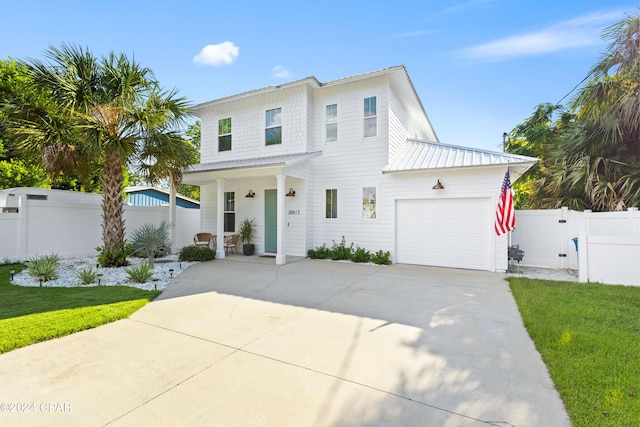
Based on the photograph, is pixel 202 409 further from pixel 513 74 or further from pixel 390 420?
pixel 513 74

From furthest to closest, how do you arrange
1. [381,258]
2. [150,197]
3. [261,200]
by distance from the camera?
1. [150,197]
2. [261,200]
3. [381,258]

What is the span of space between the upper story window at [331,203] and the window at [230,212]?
4.10m

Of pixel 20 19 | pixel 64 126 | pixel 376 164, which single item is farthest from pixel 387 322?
pixel 20 19

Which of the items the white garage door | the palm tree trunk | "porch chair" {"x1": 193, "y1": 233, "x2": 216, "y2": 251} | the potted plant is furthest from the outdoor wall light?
the palm tree trunk

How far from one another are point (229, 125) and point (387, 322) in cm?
1100

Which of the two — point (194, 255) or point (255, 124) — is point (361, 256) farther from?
point (255, 124)

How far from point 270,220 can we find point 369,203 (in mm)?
3949

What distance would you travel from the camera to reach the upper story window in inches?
430

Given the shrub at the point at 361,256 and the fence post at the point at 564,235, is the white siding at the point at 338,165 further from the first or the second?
the fence post at the point at 564,235

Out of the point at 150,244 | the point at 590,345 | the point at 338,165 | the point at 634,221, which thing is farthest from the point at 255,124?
the point at 634,221

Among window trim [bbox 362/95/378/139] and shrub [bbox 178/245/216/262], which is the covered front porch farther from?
window trim [bbox 362/95/378/139]

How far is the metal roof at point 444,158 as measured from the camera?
833 cm

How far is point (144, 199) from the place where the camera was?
2177 cm

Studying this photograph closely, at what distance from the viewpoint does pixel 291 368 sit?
3.12 m
